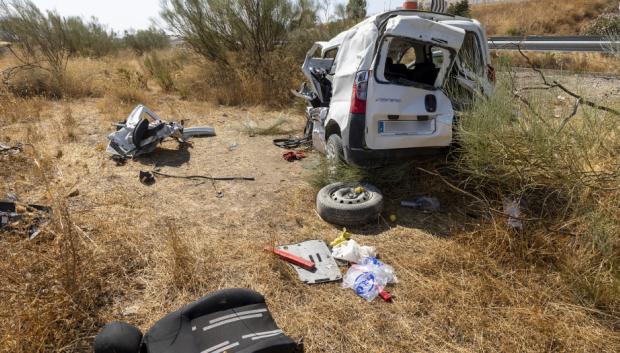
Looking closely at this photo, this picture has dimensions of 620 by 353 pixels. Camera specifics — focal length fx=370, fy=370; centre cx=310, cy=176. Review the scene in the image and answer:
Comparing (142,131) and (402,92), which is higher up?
(402,92)

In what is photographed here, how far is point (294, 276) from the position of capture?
9.44ft

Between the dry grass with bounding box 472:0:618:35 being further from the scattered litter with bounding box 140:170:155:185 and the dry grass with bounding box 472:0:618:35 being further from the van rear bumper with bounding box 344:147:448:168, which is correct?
the scattered litter with bounding box 140:170:155:185

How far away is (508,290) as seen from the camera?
8.57ft

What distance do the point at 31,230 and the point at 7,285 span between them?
2.44 ft

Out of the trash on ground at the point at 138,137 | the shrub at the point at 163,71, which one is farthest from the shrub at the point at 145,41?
the trash on ground at the point at 138,137

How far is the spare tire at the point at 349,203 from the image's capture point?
11.7ft

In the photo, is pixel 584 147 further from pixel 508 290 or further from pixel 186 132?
pixel 186 132

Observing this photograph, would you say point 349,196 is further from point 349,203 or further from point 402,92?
point 402,92

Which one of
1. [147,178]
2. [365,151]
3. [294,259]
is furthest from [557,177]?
[147,178]

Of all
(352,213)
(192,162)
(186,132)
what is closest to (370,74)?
(352,213)

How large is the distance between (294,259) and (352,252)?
1.60 ft

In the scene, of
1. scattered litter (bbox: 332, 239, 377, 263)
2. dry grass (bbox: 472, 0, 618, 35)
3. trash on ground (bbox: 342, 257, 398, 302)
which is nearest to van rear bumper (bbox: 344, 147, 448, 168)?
A: scattered litter (bbox: 332, 239, 377, 263)

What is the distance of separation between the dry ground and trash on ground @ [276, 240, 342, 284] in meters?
0.09

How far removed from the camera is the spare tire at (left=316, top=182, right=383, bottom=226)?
3.57 metres
